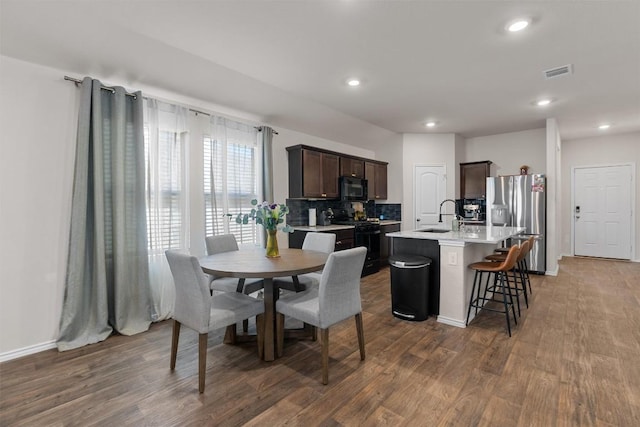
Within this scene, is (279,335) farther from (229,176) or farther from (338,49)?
(338,49)

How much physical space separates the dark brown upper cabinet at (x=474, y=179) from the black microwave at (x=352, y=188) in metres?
2.08

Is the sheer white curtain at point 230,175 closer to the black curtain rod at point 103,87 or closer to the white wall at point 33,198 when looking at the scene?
the black curtain rod at point 103,87

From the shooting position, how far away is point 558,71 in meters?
3.19

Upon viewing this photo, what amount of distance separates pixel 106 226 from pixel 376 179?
4668 mm

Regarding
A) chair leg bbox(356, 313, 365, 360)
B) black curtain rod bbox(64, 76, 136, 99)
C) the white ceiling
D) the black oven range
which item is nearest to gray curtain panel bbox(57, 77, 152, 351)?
black curtain rod bbox(64, 76, 136, 99)

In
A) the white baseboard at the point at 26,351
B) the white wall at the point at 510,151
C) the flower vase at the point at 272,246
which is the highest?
the white wall at the point at 510,151

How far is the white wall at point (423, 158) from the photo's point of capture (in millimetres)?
6090

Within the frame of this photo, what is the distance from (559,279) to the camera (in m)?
4.95

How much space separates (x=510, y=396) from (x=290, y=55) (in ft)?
10.0

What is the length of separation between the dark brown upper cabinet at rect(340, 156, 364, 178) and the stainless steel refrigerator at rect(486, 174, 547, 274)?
235 cm

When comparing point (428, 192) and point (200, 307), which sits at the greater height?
point (428, 192)

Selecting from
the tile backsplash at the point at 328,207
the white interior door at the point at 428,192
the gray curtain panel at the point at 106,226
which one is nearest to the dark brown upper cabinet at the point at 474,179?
the white interior door at the point at 428,192

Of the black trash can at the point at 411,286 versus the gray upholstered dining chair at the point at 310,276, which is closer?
the gray upholstered dining chair at the point at 310,276

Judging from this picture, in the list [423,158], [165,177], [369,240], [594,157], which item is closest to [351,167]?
[369,240]
